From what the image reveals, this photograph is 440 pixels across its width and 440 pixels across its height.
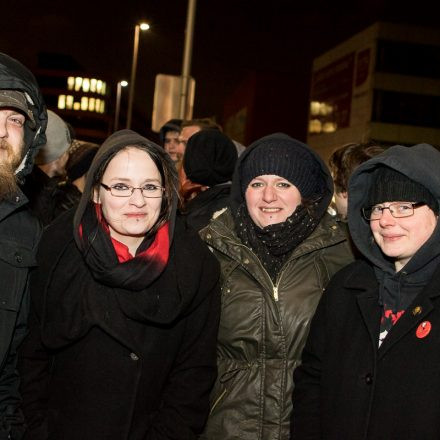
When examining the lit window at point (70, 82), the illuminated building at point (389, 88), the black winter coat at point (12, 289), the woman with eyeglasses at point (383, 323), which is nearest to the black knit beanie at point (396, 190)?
the woman with eyeglasses at point (383, 323)

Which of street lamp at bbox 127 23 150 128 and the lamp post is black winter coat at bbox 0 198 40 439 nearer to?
the lamp post

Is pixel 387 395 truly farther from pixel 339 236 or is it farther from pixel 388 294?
pixel 339 236

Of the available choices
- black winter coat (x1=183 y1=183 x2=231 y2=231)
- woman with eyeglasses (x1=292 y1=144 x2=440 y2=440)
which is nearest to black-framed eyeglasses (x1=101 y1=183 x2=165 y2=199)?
woman with eyeglasses (x1=292 y1=144 x2=440 y2=440)

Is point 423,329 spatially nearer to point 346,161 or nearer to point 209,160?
point 346,161

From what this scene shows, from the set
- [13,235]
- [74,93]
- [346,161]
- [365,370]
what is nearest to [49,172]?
[13,235]

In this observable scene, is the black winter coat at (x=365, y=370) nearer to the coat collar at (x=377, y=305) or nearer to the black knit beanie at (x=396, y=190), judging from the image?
the coat collar at (x=377, y=305)

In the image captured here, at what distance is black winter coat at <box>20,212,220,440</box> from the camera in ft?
11.2

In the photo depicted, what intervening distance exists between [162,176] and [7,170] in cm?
85

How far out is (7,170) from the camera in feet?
11.2

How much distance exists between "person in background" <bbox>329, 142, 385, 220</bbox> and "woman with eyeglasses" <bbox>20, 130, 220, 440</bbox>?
1.71 m

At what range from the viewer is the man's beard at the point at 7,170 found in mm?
3386

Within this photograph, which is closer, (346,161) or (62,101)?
(346,161)

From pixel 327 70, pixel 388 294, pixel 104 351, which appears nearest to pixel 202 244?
pixel 104 351

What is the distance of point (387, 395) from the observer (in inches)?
118
